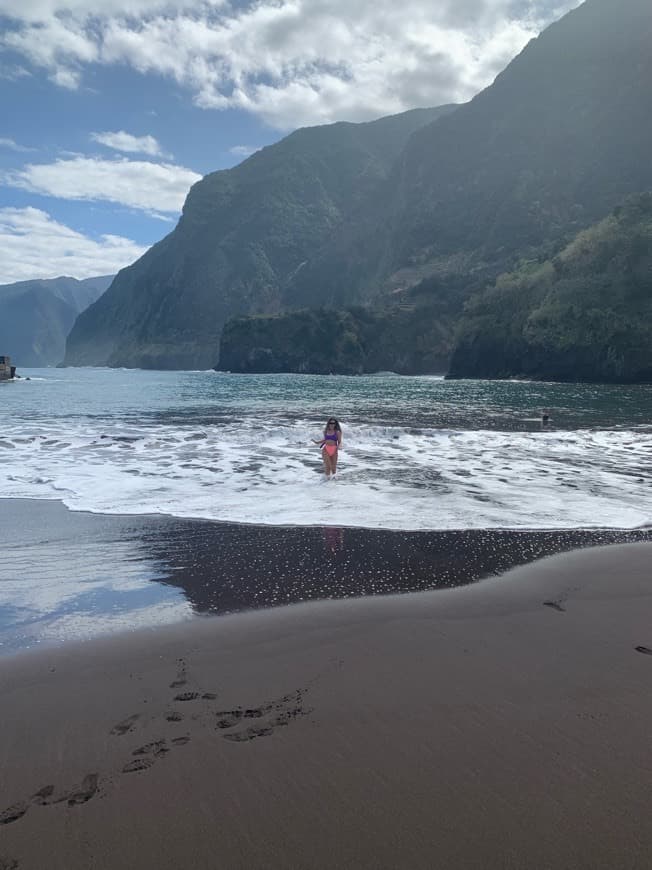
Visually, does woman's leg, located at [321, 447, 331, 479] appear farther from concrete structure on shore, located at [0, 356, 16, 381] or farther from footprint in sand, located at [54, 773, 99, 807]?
concrete structure on shore, located at [0, 356, 16, 381]

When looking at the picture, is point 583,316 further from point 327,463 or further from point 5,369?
point 5,369

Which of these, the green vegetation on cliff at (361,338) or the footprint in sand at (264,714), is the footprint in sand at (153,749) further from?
the green vegetation on cliff at (361,338)

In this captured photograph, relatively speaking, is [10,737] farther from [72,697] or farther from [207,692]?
[207,692]

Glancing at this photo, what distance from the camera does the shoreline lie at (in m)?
5.25

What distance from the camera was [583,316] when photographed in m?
88.2

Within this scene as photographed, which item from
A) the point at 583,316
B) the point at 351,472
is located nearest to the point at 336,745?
the point at 351,472

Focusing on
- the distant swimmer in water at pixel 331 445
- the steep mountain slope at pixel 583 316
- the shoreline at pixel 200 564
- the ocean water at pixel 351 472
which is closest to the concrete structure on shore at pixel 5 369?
the ocean water at pixel 351 472

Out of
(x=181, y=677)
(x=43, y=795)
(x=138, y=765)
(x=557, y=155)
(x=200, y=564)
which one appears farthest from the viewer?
(x=557, y=155)

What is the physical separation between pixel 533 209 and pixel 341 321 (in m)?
66.1

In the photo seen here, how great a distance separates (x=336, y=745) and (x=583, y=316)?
96.3 m

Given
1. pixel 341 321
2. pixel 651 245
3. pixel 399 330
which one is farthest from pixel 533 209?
pixel 651 245

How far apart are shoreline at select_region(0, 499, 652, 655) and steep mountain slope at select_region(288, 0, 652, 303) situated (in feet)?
521

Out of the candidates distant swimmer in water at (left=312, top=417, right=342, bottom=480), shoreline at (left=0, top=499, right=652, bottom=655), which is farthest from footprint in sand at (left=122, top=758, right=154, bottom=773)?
distant swimmer in water at (left=312, top=417, right=342, bottom=480)

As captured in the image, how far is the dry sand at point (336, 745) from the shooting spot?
2510 mm
